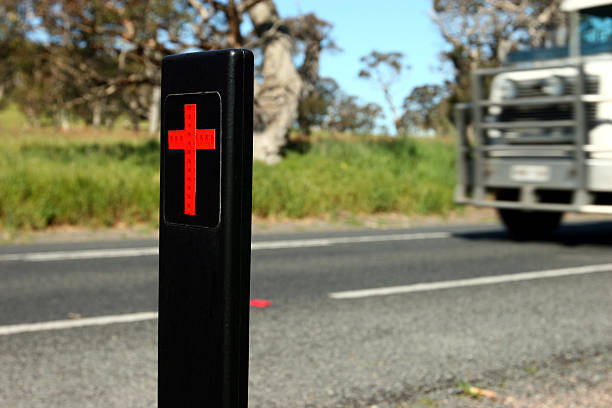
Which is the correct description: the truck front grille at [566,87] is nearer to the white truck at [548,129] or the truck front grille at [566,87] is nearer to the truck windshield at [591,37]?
the white truck at [548,129]

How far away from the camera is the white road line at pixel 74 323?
461cm

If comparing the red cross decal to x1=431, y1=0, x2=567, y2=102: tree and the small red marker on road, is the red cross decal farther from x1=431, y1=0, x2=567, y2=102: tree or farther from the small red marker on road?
x1=431, y1=0, x2=567, y2=102: tree

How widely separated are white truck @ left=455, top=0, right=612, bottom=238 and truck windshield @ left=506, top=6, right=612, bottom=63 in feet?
0.04

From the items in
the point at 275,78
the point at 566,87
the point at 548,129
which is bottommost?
the point at 548,129

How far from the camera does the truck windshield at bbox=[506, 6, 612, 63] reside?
9.14m

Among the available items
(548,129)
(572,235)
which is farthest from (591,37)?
(572,235)

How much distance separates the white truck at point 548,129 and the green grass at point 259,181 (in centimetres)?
437

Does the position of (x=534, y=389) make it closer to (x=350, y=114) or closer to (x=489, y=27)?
(x=489, y=27)

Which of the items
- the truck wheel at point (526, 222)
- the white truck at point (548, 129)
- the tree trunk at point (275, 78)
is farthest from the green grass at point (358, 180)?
the white truck at point (548, 129)

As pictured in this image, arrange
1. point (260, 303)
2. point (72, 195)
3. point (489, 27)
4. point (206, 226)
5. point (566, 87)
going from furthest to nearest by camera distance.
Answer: point (489, 27) → point (72, 195) → point (566, 87) → point (260, 303) → point (206, 226)

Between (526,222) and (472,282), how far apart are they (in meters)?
3.95

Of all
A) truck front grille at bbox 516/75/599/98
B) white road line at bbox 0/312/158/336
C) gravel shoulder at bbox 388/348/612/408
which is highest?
truck front grille at bbox 516/75/599/98

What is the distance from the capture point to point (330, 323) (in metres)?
4.86

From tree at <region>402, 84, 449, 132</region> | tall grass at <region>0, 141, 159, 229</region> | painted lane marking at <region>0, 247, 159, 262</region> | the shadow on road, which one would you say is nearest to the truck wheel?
the shadow on road
